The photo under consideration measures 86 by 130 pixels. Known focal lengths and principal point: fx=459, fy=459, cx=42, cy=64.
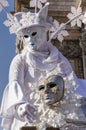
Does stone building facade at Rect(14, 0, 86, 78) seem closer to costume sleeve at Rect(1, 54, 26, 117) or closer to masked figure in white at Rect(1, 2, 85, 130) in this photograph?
masked figure in white at Rect(1, 2, 85, 130)

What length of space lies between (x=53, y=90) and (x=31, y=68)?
0.56m

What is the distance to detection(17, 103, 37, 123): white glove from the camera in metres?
3.74

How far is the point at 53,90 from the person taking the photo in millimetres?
3777

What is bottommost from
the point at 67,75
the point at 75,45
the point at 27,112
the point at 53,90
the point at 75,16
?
the point at 27,112

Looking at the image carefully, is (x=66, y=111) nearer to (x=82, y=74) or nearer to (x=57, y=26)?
(x=57, y=26)

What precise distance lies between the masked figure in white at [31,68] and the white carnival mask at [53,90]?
0.19 metres

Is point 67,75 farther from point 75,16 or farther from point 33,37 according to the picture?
point 75,16

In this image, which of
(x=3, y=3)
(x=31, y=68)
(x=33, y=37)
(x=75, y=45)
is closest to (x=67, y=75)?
(x=31, y=68)

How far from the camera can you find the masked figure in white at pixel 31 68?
13.1 feet

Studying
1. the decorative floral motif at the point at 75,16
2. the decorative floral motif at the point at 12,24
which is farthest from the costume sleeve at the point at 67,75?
the decorative floral motif at the point at 75,16

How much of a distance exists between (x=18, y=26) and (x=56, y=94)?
3.05ft

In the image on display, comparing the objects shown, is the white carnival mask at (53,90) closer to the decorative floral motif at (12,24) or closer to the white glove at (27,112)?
the white glove at (27,112)

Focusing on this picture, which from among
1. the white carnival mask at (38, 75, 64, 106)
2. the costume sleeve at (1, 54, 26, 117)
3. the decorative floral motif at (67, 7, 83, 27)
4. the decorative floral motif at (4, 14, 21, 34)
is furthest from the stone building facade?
the white carnival mask at (38, 75, 64, 106)

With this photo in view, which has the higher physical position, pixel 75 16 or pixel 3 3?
pixel 3 3
